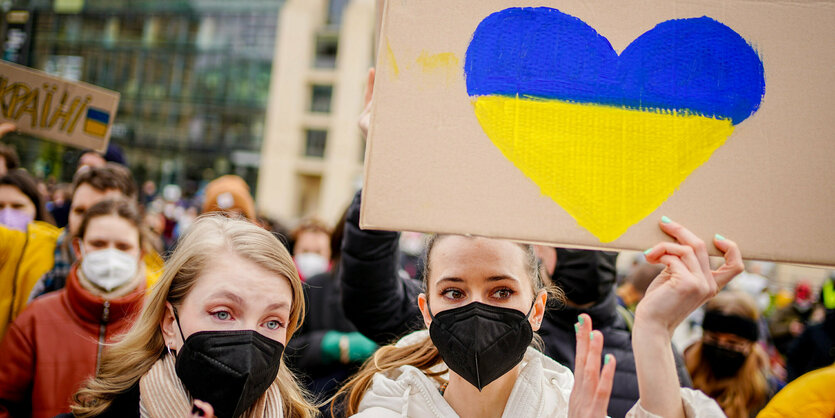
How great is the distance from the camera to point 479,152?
4.51 ft

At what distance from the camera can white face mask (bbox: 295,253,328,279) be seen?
4.46 metres

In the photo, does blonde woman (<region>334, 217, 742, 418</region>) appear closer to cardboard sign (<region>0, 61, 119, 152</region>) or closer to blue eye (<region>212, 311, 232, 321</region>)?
blue eye (<region>212, 311, 232, 321</region>)

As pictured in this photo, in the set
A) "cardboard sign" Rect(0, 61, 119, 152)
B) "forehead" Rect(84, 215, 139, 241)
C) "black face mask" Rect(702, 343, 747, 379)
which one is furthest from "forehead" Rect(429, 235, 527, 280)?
"black face mask" Rect(702, 343, 747, 379)

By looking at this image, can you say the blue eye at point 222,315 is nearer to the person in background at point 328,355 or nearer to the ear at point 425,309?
the ear at point 425,309

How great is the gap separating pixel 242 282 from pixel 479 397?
2.61ft

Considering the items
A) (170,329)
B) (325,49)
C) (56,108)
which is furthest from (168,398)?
(325,49)

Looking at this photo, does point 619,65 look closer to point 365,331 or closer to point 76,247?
point 365,331

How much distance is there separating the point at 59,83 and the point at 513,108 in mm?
2396

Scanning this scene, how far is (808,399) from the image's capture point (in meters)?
1.85

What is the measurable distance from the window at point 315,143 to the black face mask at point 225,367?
108 feet

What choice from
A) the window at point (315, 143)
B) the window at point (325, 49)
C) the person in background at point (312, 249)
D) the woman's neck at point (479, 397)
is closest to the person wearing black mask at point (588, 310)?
the woman's neck at point (479, 397)

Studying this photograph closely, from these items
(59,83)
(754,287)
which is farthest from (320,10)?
(59,83)

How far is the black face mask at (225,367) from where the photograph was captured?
5.24ft

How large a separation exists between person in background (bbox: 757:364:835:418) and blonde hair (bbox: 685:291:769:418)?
1357mm
